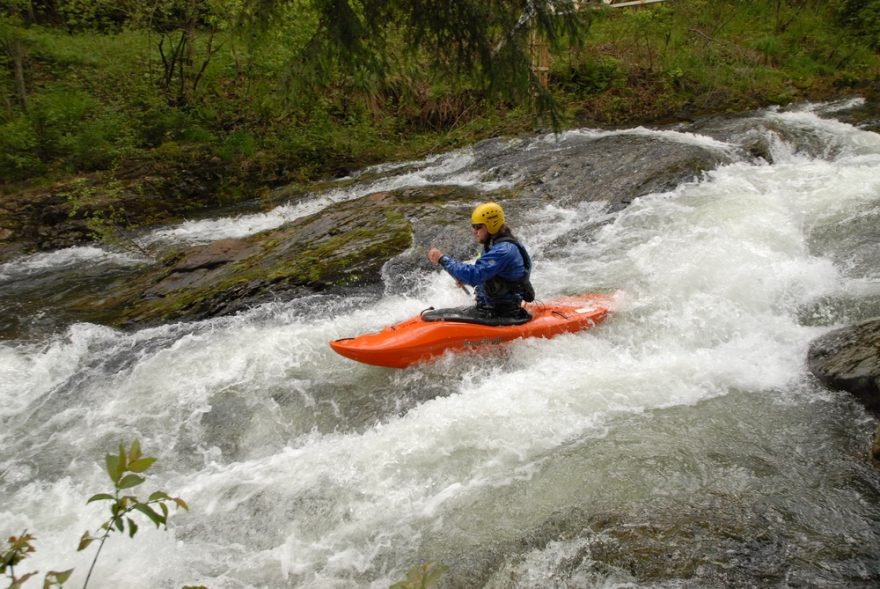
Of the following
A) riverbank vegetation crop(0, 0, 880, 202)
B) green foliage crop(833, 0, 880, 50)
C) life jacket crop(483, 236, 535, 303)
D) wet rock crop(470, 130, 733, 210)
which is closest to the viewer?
life jacket crop(483, 236, 535, 303)

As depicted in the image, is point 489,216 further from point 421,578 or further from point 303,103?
point 303,103

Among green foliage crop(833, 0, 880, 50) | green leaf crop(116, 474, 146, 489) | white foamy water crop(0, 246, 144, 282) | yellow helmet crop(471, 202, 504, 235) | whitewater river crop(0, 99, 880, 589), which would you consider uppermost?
green foliage crop(833, 0, 880, 50)

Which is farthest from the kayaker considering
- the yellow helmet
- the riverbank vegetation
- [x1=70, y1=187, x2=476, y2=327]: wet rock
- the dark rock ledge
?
the riverbank vegetation

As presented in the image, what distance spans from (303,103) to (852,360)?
8479 millimetres

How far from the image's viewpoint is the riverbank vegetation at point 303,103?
10.4 metres

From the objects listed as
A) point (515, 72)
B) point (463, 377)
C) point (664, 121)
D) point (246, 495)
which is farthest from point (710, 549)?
point (664, 121)

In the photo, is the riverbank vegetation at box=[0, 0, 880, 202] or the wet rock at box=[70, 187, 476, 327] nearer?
the wet rock at box=[70, 187, 476, 327]

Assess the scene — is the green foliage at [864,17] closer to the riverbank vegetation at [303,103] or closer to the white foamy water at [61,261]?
the riverbank vegetation at [303,103]

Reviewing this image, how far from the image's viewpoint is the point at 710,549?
3.01 metres

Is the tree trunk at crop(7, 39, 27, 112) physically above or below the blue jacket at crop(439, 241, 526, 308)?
above

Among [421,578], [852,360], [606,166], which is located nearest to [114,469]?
[421,578]

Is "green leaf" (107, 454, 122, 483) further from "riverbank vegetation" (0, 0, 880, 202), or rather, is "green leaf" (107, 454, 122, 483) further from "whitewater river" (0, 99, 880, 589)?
"riverbank vegetation" (0, 0, 880, 202)

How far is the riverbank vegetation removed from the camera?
10.4 m

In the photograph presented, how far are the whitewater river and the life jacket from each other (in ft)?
A: 1.49
